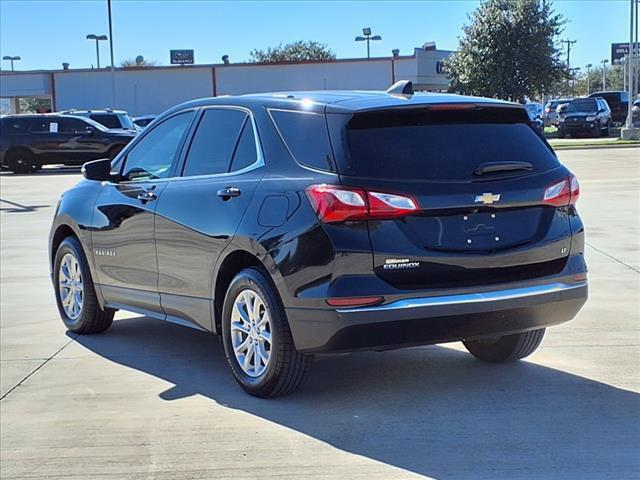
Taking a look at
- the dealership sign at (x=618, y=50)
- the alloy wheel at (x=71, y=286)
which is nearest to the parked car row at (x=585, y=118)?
the dealership sign at (x=618, y=50)

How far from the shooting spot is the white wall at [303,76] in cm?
5162

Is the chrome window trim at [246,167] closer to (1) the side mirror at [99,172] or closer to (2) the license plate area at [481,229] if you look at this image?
(1) the side mirror at [99,172]

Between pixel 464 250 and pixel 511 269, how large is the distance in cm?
33

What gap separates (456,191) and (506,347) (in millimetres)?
1548

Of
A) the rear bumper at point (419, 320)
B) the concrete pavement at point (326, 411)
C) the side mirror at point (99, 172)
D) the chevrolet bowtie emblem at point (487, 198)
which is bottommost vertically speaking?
the concrete pavement at point (326, 411)

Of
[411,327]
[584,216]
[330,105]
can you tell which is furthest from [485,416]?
[584,216]

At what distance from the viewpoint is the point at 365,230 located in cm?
450

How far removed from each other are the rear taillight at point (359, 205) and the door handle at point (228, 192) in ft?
2.63

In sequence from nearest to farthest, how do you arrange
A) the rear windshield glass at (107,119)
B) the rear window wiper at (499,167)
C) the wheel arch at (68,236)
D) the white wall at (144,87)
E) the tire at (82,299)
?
the rear window wiper at (499,167)
the wheel arch at (68,236)
the tire at (82,299)
the rear windshield glass at (107,119)
the white wall at (144,87)

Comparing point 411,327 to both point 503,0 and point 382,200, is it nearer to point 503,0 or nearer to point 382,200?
point 382,200

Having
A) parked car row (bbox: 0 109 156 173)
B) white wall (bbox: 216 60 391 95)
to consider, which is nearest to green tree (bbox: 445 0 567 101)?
white wall (bbox: 216 60 391 95)

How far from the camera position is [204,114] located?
591 cm

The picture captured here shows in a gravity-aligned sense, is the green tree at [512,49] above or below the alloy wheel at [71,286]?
above

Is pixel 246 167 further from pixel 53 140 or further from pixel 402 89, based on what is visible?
pixel 53 140
